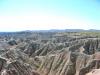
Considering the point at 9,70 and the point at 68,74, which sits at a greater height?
the point at 9,70

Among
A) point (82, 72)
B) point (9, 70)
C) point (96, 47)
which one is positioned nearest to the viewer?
point (9, 70)

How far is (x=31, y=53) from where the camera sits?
9712 centimetres

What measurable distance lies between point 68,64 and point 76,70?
2722 mm

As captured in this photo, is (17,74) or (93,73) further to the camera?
(93,73)

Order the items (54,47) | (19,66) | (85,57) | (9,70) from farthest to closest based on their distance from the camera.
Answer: (54,47)
(85,57)
(19,66)
(9,70)

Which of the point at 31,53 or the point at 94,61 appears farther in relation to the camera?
the point at 31,53

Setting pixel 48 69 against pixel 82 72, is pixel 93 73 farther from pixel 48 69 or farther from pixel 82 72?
pixel 48 69

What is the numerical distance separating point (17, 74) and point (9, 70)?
6.36ft

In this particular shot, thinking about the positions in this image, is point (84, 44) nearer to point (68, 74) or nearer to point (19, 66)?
point (68, 74)

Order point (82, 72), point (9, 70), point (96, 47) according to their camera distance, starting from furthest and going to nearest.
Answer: point (96, 47)
point (82, 72)
point (9, 70)

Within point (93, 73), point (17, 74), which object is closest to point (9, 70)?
point (17, 74)

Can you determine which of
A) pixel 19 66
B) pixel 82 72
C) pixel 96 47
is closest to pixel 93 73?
pixel 82 72

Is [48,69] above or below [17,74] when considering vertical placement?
below

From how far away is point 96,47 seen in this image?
285 ft
